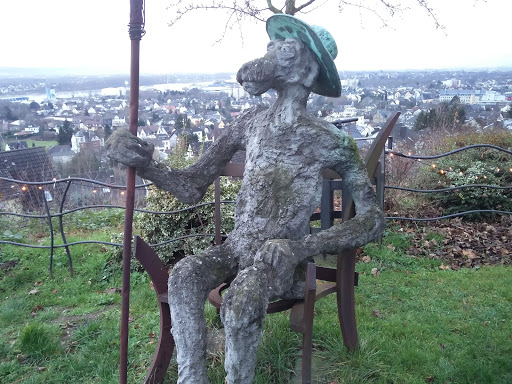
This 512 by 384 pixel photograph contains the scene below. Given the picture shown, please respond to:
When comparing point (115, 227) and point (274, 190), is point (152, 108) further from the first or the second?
point (274, 190)

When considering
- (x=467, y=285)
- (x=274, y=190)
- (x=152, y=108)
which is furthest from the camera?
(x=152, y=108)

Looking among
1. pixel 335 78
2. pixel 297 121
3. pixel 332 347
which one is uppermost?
pixel 335 78

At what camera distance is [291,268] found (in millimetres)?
2305

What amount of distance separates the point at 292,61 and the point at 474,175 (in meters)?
5.06

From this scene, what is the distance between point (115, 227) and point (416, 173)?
15.8ft

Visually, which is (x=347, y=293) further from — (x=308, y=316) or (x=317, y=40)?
(x=317, y=40)

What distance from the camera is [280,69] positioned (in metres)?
2.53

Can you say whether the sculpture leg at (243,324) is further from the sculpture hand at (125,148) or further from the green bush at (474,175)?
the green bush at (474,175)

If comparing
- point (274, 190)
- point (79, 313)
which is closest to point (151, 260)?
point (274, 190)

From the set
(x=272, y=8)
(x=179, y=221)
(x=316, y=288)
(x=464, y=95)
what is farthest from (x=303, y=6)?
(x=464, y=95)

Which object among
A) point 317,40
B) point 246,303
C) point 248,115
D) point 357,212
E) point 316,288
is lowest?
point 316,288

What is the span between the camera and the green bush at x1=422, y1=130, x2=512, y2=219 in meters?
6.50

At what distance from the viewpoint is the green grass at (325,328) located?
3.08 metres

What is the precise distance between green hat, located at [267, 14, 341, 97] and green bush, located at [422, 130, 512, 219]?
4.51 meters
